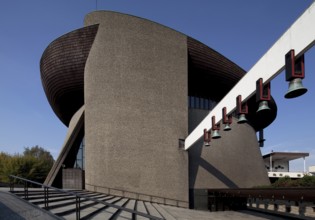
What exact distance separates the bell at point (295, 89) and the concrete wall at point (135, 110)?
47.6 ft

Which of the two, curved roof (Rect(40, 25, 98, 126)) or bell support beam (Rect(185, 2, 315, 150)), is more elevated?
curved roof (Rect(40, 25, 98, 126))

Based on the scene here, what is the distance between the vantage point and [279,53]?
10414mm

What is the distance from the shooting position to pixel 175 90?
23250 mm

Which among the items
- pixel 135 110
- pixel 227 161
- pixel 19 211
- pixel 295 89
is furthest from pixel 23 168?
pixel 295 89

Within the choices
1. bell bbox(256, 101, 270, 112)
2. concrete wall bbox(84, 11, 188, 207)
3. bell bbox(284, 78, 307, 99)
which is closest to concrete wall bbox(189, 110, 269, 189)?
concrete wall bbox(84, 11, 188, 207)

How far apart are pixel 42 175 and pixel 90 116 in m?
21.7

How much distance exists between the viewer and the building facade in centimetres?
2091

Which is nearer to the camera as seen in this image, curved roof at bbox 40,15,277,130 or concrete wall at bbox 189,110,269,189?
curved roof at bbox 40,15,277,130

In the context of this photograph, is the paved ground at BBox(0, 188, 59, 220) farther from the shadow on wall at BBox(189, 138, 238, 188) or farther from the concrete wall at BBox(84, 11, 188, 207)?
the shadow on wall at BBox(189, 138, 238, 188)

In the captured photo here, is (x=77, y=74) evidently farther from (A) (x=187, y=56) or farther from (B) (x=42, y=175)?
(B) (x=42, y=175)

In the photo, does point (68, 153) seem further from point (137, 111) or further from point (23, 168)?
point (23, 168)

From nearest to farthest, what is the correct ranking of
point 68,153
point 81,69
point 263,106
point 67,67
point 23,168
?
1. point 263,106
2. point 81,69
3. point 67,67
4. point 68,153
5. point 23,168

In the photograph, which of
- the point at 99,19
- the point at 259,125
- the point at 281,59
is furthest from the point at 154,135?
the point at 259,125

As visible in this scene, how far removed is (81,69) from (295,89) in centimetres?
1937
